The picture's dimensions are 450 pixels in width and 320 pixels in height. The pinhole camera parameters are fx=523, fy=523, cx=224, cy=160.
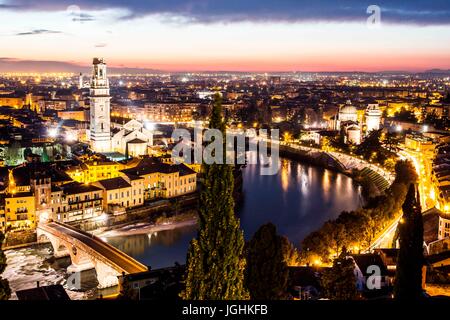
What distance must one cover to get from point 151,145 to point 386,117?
1191 centimetres

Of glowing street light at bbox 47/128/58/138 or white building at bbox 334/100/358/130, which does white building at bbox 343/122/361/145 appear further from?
glowing street light at bbox 47/128/58/138

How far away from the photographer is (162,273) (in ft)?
13.8

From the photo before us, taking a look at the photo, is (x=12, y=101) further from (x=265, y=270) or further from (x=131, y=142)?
(x=265, y=270)

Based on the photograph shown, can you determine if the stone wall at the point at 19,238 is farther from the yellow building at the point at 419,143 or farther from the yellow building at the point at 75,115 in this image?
the yellow building at the point at 75,115

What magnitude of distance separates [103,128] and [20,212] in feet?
14.3

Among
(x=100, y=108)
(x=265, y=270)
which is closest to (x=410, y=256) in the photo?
(x=265, y=270)

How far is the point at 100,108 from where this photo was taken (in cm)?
1049

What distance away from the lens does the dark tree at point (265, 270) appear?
2949 mm

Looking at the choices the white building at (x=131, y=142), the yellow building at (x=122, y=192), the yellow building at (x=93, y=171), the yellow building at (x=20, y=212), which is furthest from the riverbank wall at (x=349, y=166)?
the yellow building at (x=20, y=212)

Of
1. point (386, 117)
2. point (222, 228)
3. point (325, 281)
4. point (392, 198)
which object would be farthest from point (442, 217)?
point (386, 117)

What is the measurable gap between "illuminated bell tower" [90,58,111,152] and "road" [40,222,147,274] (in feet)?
14.7

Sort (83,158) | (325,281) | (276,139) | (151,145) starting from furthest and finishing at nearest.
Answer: (276,139), (151,145), (83,158), (325,281)

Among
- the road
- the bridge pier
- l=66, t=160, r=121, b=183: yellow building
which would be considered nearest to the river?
the bridge pier
